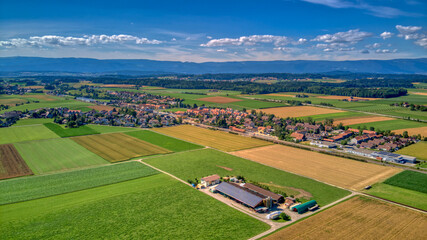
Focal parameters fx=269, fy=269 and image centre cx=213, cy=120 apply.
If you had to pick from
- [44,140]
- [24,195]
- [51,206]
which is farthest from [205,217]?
[44,140]

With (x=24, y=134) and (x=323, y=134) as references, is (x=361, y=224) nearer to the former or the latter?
(x=323, y=134)

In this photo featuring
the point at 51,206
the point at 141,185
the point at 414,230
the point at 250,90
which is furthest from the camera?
the point at 250,90

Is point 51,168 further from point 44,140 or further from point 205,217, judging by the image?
point 205,217

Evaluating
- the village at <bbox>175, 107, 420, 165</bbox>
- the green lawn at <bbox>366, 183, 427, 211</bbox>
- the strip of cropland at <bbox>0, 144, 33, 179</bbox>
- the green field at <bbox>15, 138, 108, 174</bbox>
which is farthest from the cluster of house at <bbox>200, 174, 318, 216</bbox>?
the strip of cropland at <bbox>0, 144, 33, 179</bbox>

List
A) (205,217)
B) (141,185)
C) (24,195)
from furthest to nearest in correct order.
Answer: (141,185) → (24,195) → (205,217)

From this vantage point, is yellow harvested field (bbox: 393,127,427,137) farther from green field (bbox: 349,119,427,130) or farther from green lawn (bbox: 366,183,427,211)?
green lawn (bbox: 366,183,427,211)

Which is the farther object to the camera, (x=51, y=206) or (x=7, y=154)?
(x=7, y=154)

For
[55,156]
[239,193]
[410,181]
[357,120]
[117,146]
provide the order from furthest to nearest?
[357,120] < [117,146] < [55,156] < [410,181] < [239,193]

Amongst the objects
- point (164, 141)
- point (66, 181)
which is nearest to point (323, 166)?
point (164, 141)
